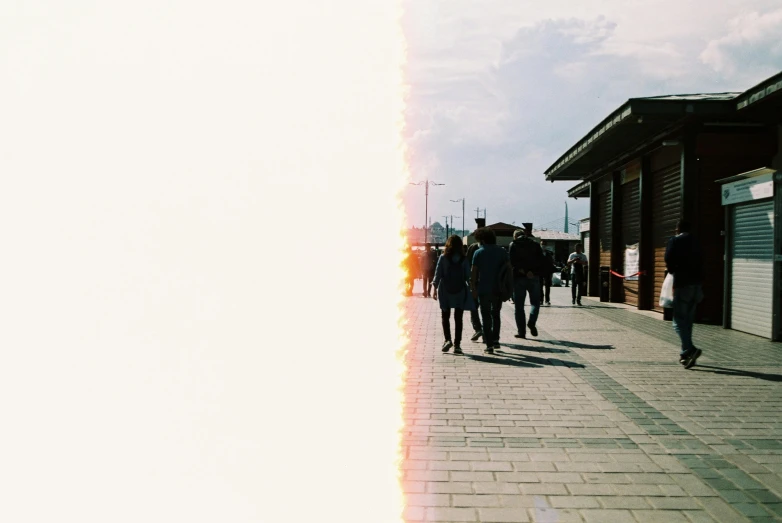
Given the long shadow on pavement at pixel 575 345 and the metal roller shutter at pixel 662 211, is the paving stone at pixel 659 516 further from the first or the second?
the metal roller shutter at pixel 662 211

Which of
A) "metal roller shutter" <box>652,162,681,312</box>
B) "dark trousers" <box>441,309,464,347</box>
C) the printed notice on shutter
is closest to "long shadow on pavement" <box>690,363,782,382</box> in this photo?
"dark trousers" <box>441,309,464,347</box>

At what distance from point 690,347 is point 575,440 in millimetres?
3868

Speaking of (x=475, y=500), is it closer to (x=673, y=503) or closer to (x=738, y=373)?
(x=673, y=503)

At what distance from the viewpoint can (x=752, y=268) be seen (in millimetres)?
12148

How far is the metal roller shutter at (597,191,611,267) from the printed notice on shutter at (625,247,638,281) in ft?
7.00

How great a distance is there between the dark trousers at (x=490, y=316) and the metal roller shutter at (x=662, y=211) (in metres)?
6.04

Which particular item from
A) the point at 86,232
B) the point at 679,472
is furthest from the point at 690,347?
the point at 86,232

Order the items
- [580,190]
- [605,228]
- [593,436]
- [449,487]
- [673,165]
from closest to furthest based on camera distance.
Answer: [449,487] < [593,436] < [673,165] < [605,228] < [580,190]

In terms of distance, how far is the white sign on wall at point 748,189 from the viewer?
11492 mm

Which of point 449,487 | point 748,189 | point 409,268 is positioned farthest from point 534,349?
point 409,268

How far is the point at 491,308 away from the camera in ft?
34.2

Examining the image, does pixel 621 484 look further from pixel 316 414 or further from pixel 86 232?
pixel 86 232

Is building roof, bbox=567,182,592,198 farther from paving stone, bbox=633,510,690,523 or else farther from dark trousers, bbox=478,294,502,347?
paving stone, bbox=633,510,690,523

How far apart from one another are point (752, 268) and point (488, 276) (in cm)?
481
